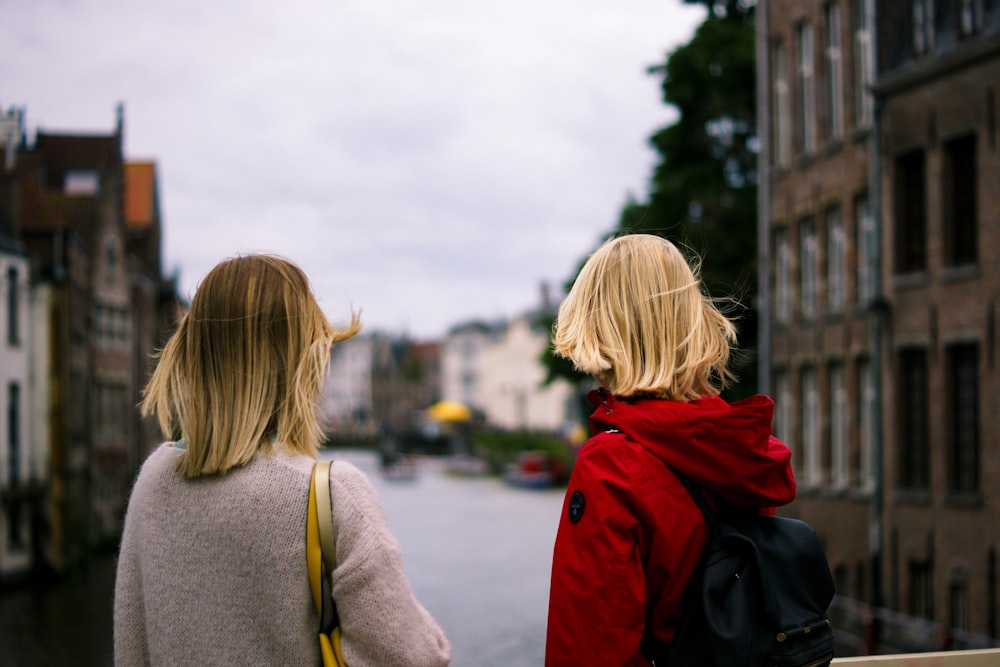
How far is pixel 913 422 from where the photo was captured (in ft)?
63.7

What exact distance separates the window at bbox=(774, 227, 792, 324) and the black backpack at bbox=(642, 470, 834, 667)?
22.9 m

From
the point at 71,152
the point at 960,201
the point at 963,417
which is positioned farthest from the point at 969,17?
the point at 71,152

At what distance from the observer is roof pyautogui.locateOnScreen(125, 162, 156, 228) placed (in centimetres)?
5081

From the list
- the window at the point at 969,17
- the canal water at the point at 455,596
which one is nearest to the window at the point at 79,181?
the canal water at the point at 455,596

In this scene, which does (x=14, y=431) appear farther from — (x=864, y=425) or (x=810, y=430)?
(x=864, y=425)

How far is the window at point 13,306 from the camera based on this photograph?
29.4 metres

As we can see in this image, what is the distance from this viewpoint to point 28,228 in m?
33.4

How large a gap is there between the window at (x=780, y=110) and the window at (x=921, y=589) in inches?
359

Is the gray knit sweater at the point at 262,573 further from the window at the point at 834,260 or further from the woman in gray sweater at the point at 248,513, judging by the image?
the window at the point at 834,260

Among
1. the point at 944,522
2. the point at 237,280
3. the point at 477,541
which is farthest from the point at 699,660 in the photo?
the point at 477,541

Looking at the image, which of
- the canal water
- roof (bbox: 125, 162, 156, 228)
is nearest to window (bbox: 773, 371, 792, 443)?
the canal water

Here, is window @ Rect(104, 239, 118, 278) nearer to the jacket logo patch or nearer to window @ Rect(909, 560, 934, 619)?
window @ Rect(909, 560, 934, 619)

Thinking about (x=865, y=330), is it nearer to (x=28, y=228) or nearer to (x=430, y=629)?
(x=430, y=629)

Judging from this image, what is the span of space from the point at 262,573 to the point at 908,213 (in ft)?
60.8
